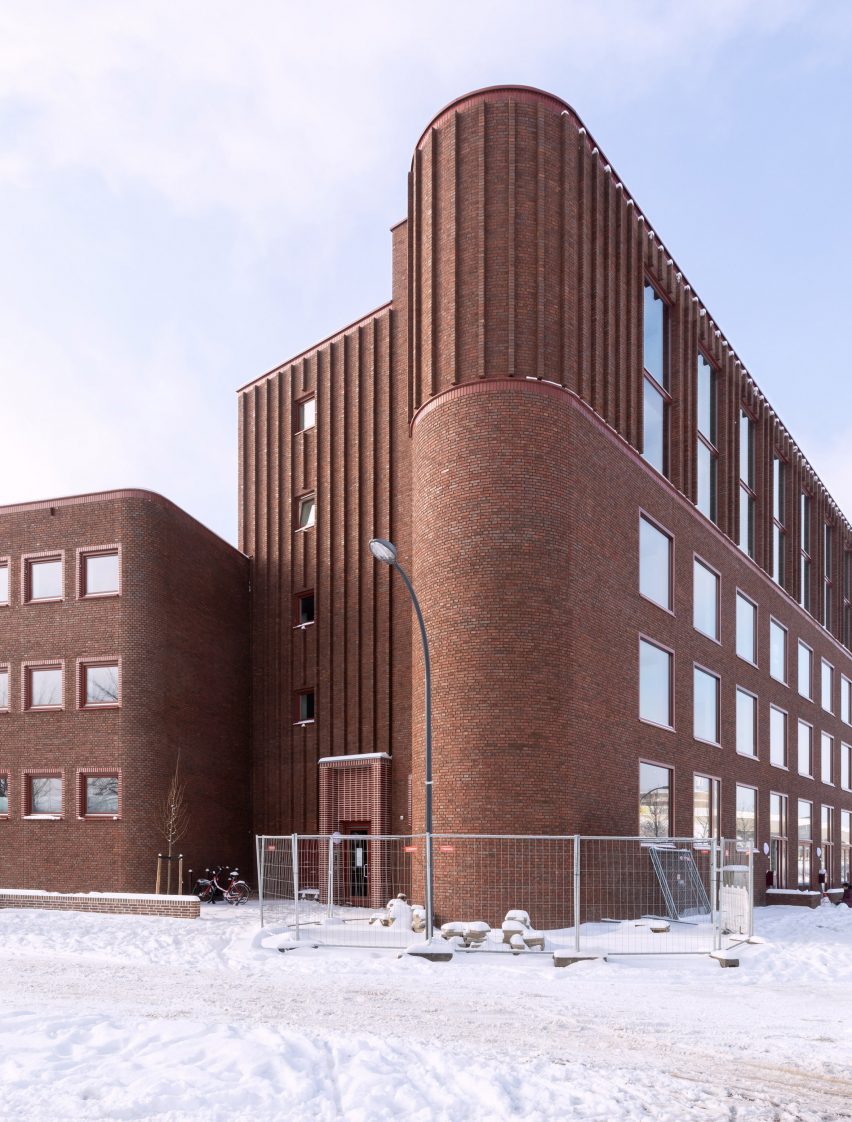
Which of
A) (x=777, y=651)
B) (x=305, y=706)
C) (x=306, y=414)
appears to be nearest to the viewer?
(x=305, y=706)

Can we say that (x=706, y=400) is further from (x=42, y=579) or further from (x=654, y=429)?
(x=42, y=579)

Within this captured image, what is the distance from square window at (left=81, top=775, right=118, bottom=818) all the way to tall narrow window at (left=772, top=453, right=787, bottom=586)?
24394 millimetres

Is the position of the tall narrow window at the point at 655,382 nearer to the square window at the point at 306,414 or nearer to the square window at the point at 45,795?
the square window at the point at 306,414

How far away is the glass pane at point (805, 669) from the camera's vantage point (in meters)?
42.8

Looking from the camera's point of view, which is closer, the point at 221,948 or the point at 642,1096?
the point at 642,1096

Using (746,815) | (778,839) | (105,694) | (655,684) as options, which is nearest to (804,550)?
(778,839)

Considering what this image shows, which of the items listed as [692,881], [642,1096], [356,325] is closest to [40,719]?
[356,325]

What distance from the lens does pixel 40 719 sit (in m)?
30.8

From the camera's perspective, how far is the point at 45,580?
104 feet

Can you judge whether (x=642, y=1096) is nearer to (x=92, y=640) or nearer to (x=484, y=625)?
(x=484, y=625)

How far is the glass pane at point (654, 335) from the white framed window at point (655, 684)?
7459mm

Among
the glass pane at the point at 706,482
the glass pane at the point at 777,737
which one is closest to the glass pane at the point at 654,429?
the glass pane at the point at 706,482

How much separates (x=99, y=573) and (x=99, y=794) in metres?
6.15

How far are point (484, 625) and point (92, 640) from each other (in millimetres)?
13719
